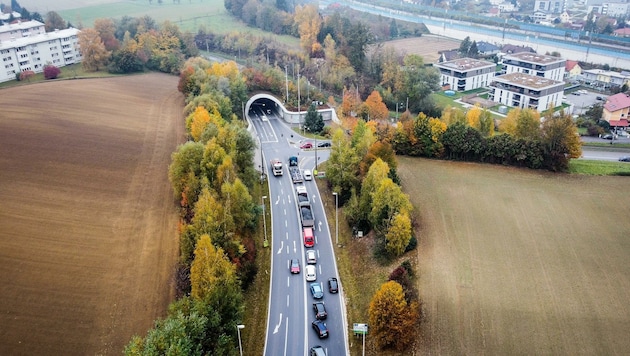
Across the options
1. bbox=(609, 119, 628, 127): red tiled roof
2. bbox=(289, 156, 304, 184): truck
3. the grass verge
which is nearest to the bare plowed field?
the grass verge

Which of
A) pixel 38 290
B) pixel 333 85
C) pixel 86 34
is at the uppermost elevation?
pixel 86 34

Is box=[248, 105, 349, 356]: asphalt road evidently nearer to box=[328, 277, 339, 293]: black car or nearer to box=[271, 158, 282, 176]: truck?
box=[328, 277, 339, 293]: black car

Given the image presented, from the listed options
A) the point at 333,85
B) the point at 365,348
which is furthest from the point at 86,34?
the point at 365,348

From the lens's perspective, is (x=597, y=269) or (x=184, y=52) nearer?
(x=597, y=269)

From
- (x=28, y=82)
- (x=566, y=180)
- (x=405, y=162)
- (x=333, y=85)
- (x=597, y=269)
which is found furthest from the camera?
(x=333, y=85)

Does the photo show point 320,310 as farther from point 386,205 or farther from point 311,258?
point 386,205

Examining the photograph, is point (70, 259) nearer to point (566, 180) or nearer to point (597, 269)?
point (597, 269)

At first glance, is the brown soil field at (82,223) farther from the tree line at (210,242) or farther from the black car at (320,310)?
the black car at (320,310)

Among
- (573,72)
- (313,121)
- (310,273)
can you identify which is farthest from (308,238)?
(573,72)
